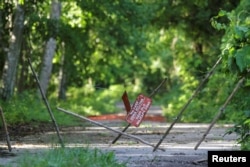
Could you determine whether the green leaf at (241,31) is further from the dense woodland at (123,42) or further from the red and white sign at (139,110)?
the red and white sign at (139,110)

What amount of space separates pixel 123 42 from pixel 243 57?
2323 centimetres

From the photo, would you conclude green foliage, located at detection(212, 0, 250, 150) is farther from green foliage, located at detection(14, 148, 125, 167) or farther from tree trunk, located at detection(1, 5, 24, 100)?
tree trunk, located at detection(1, 5, 24, 100)

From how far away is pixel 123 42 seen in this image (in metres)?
32.4

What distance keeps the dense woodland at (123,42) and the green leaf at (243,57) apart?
17mm

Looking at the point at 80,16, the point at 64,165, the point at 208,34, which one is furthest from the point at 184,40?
the point at 64,165

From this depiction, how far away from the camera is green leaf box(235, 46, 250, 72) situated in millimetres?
9336

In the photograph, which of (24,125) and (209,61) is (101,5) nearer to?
(24,125)

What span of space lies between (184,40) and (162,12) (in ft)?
12.4

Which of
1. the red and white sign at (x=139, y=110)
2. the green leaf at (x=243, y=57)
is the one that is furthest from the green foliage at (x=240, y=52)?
the red and white sign at (x=139, y=110)

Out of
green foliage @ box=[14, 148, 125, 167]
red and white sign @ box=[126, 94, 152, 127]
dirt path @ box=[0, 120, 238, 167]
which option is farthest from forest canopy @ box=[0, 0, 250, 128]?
green foliage @ box=[14, 148, 125, 167]

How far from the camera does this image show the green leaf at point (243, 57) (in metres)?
9.34

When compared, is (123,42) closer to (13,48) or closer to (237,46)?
(13,48)

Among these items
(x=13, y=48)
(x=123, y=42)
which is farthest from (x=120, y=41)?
(x=13, y=48)

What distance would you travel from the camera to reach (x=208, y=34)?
1125 inches
